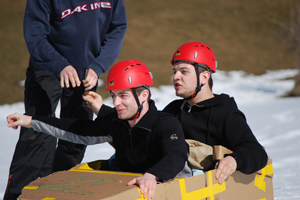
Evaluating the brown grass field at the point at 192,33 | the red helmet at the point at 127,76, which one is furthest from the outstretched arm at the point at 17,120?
the brown grass field at the point at 192,33

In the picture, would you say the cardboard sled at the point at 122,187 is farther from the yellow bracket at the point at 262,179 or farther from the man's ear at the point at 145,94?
the man's ear at the point at 145,94

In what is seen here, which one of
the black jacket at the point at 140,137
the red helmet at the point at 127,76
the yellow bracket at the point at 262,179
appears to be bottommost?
the yellow bracket at the point at 262,179

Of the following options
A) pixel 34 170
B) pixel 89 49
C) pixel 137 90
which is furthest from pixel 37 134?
pixel 137 90

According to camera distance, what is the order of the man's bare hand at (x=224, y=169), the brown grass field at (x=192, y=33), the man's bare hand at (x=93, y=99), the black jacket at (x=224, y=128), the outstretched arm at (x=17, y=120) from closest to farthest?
the man's bare hand at (x=224, y=169)
the black jacket at (x=224, y=128)
the outstretched arm at (x=17, y=120)
the man's bare hand at (x=93, y=99)
the brown grass field at (x=192, y=33)

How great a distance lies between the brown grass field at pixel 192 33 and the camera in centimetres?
2114

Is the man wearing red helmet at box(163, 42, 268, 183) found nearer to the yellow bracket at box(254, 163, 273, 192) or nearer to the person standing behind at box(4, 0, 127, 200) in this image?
the yellow bracket at box(254, 163, 273, 192)

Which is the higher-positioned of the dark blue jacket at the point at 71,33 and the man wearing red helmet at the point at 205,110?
the dark blue jacket at the point at 71,33

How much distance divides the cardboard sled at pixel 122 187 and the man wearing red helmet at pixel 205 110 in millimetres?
212

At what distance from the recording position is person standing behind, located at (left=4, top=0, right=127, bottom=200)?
3.42 m

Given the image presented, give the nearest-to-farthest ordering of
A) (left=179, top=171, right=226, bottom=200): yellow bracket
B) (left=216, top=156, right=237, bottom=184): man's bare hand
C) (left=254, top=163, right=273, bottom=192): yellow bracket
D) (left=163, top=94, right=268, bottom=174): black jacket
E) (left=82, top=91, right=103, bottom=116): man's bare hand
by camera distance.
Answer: (left=179, top=171, right=226, bottom=200): yellow bracket < (left=216, top=156, right=237, bottom=184): man's bare hand < (left=163, top=94, right=268, bottom=174): black jacket < (left=254, top=163, right=273, bottom=192): yellow bracket < (left=82, top=91, right=103, bottom=116): man's bare hand

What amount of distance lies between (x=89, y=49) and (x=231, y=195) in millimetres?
1965

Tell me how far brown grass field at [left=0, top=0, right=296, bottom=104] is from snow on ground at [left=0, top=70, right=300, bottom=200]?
8.77 ft

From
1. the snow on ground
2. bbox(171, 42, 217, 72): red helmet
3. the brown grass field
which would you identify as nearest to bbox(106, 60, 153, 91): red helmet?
bbox(171, 42, 217, 72): red helmet

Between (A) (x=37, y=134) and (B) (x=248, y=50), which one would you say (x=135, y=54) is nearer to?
(B) (x=248, y=50)
